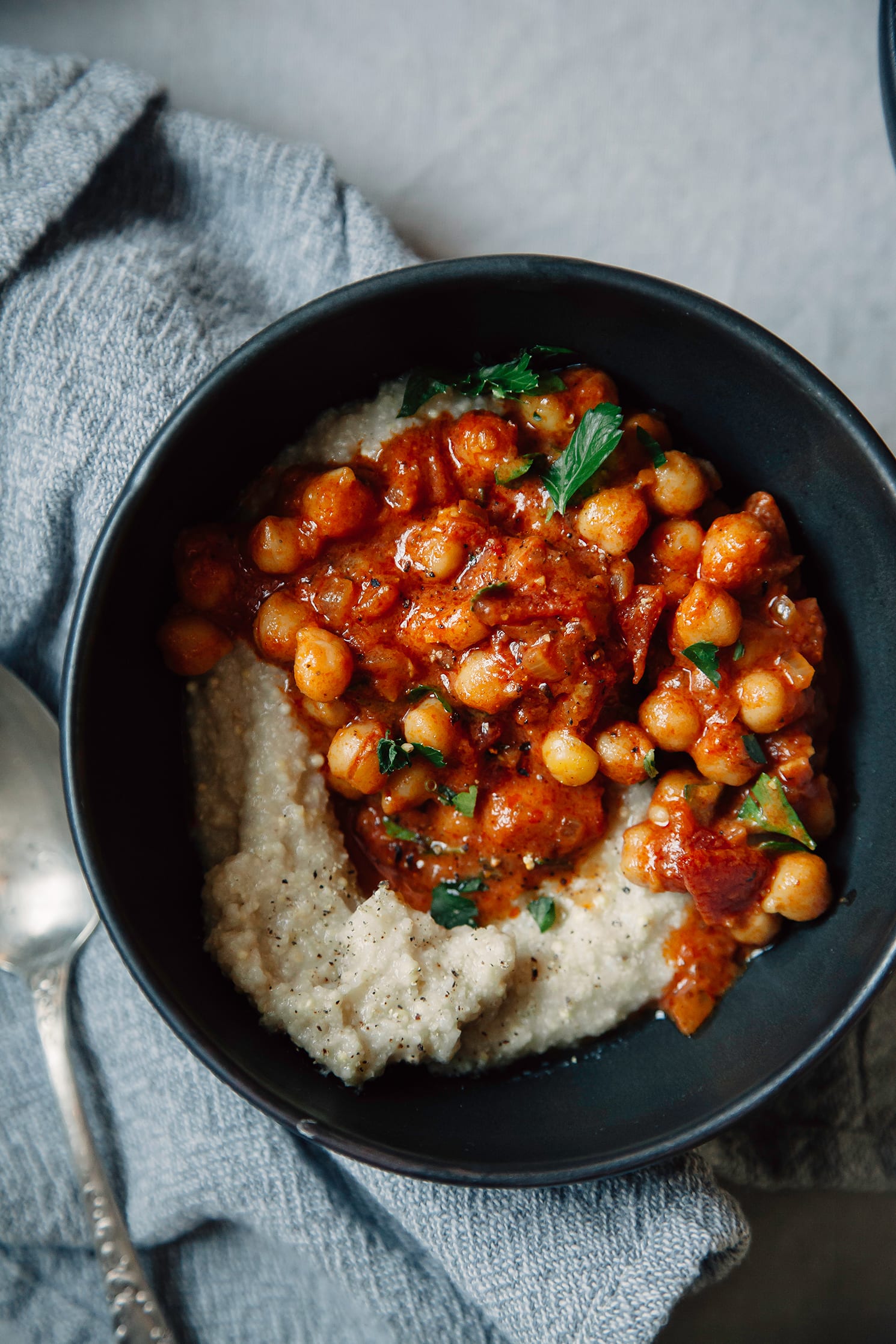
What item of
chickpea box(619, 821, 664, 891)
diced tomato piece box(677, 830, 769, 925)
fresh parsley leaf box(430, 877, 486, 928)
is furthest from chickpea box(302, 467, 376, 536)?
diced tomato piece box(677, 830, 769, 925)

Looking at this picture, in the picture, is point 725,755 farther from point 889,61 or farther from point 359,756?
point 889,61

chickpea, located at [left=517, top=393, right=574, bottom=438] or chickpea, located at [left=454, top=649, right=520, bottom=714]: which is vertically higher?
chickpea, located at [left=517, top=393, right=574, bottom=438]

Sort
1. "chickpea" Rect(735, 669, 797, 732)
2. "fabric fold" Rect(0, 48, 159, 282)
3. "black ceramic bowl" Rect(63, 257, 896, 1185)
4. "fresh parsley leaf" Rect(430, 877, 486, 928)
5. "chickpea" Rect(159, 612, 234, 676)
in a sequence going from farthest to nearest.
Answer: "fabric fold" Rect(0, 48, 159, 282), "fresh parsley leaf" Rect(430, 877, 486, 928), "chickpea" Rect(159, 612, 234, 676), "chickpea" Rect(735, 669, 797, 732), "black ceramic bowl" Rect(63, 257, 896, 1185)

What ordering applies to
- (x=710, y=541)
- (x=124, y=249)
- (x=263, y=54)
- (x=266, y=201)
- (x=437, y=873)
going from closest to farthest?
(x=710, y=541)
(x=437, y=873)
(x=124, y=249)
(x=266, y=201)
(x=263, y=54)

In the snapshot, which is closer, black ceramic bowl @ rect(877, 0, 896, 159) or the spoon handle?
black ceramic bowl @ rect(877, 0, 896, 159)

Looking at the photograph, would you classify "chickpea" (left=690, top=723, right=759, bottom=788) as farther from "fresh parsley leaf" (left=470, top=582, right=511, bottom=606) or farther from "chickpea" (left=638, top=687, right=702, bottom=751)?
"fresh parsley leaf" (left=470, top=582, right=511, bottom=606)

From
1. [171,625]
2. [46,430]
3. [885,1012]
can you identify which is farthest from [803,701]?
[46,430]

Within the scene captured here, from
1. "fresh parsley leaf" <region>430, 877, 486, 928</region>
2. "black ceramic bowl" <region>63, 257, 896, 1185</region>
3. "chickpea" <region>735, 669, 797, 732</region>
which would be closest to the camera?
"black ceramic bowl" <region>63, 257, 896, 1185</region>

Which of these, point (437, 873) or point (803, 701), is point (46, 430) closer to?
point (437, 873)
